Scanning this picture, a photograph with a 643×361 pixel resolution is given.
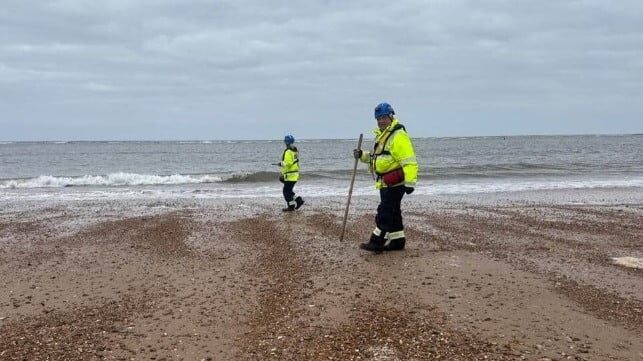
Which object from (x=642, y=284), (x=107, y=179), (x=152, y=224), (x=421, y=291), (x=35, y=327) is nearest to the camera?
(x=35, y=327)

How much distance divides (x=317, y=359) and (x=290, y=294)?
1.83 m

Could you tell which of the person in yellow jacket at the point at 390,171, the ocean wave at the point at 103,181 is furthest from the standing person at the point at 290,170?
the ocean wave at the point at 103,181

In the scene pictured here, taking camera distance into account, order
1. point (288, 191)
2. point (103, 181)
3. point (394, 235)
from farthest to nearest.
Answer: point (103, 181) → point (288, 191) → point (394, 235)

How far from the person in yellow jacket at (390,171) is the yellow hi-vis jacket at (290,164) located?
5.99 m

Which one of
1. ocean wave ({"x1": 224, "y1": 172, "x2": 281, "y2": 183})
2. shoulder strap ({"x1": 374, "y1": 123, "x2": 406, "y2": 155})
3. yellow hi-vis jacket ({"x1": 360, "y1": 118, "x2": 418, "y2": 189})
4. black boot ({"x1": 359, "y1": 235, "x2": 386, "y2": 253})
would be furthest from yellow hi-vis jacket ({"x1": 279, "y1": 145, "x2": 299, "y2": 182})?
ocean wave ({"x1": 224, "y1": 172, "x2": 281, "y2": 183})

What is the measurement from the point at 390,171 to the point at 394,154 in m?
0.29

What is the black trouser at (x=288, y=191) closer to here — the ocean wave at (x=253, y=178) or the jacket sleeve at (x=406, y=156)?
the jacket sleeve at (x=406, y=156)

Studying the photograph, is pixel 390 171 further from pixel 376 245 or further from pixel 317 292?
pixel 317 292

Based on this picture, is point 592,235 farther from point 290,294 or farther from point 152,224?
point 152,224

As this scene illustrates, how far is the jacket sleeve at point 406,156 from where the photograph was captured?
782 cm

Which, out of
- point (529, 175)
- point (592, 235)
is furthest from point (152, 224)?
point (529, 175)

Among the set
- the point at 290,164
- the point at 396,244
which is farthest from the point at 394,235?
the point at 290,164

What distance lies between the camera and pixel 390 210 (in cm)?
821

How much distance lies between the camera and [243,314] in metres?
5.50
